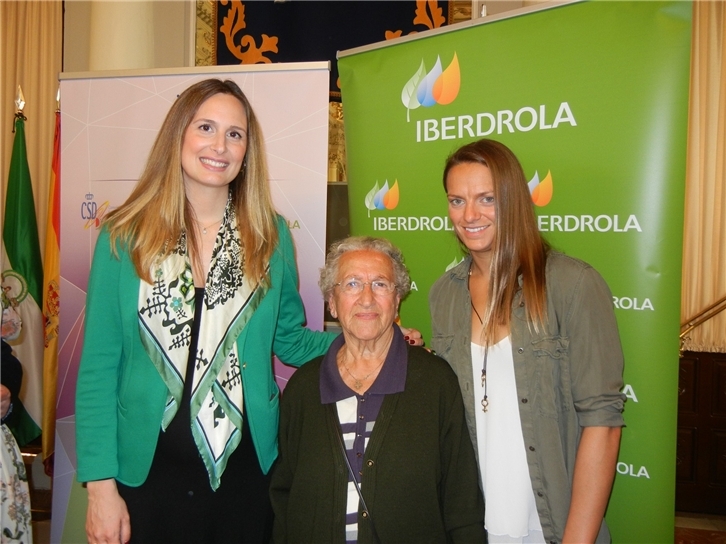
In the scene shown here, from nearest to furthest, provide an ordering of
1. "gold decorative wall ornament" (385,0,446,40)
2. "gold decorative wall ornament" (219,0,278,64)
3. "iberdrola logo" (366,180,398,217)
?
"iberdrola logo" (366,180,398,217) < "gold decorative wall ornament" (385,0,446,40) < "gold decorative wall ornament" (219,0,278,64)

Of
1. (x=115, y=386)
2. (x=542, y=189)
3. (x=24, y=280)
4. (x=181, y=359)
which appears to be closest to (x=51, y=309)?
(x=24, y=280)

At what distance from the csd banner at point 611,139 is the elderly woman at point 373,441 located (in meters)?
0.75

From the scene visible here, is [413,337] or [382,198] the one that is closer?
[413,337]

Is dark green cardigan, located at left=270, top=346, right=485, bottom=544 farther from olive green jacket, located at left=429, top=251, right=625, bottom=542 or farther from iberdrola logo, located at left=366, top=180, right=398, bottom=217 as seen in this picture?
iberdrola logo, located at left=366, top=180, right=398, bottom=217

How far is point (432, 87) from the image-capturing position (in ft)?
7.45

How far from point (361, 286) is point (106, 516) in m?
0.96

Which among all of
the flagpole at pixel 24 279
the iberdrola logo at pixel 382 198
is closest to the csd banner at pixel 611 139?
the iberdrola logo at pixel 382 198

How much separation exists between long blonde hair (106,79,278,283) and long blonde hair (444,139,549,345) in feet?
2.30

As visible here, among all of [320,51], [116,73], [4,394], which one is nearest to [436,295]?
[4,394]

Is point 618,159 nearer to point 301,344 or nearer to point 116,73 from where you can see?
point 301,344

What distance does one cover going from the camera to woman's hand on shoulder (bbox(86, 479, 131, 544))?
1540mm

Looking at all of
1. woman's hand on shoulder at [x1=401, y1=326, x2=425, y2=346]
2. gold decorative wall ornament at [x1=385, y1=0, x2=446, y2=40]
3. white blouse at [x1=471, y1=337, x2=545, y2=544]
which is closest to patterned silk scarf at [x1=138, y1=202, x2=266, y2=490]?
woman's hand on shoulder at [x1=401, y1=326, x2=425, y2=346]

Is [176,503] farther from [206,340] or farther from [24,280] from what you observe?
[24,280]

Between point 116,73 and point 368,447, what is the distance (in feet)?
7.41
